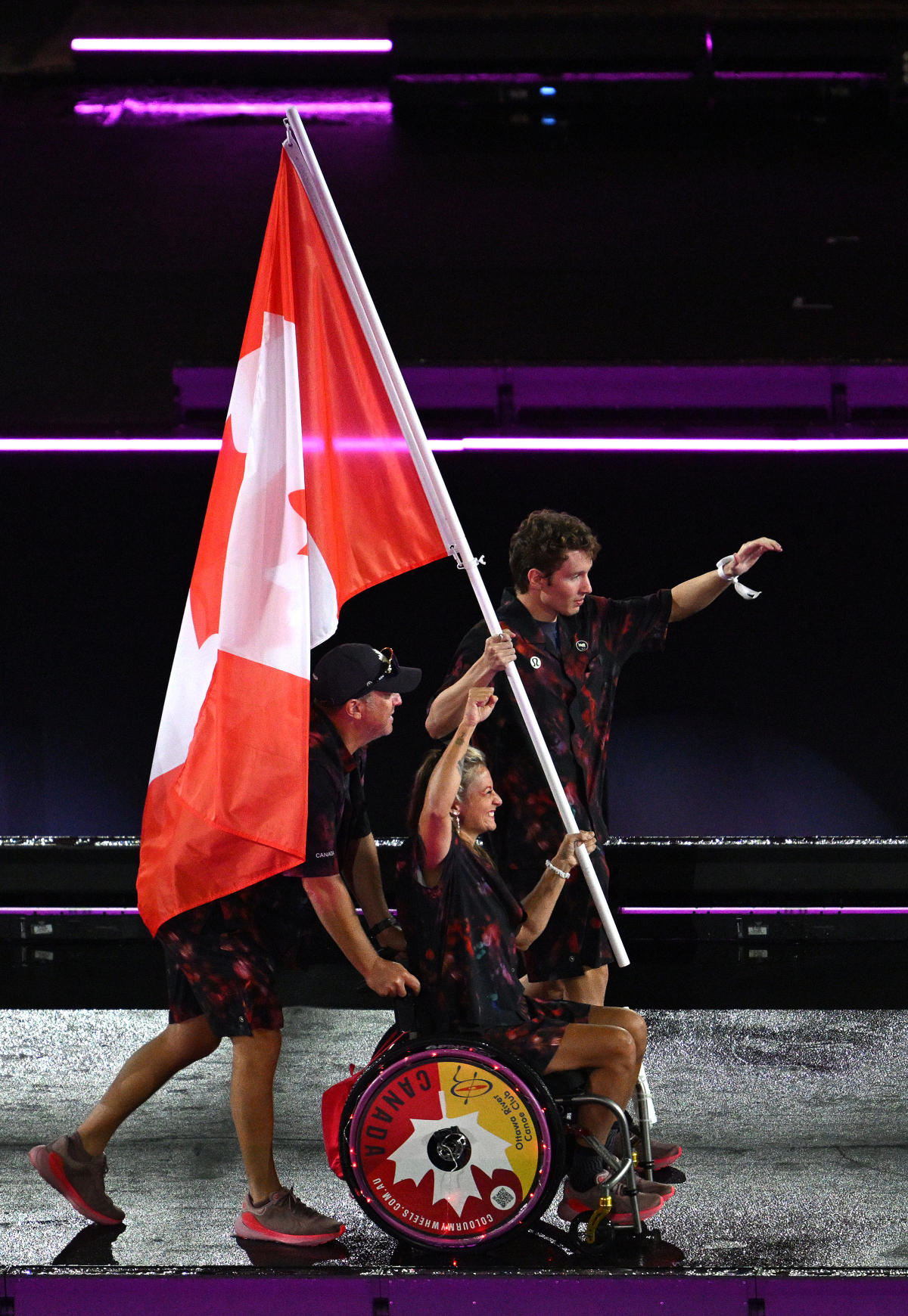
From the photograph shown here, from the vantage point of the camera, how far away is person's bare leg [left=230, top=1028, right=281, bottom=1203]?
115 inches

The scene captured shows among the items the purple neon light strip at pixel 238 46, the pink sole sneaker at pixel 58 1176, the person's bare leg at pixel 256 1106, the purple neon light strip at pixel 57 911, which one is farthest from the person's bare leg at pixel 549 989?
the purple neon light strip at pixel 238 46

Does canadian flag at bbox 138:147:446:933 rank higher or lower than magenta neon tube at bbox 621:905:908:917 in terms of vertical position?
higher

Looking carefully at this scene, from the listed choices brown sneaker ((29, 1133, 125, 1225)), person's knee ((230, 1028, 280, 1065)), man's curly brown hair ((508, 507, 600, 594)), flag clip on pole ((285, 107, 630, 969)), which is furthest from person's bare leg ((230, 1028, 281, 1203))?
man's curly brown hair ((508, 507, 600, 594))

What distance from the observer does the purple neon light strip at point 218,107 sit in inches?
245

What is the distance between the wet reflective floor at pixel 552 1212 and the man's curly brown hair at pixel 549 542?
148cm

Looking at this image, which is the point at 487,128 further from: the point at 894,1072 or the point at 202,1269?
the point at 202,1269

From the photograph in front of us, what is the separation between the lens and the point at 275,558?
3104 millimetres

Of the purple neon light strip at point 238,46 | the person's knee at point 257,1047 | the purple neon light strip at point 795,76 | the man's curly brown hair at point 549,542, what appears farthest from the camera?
the purple neon light strip at point 238,46

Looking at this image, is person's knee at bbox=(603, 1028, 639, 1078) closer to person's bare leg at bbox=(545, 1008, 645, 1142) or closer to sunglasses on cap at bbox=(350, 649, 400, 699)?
person's bare leg at bbox=(545, 1008, 645, 1142)

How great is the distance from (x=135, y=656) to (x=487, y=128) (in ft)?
8.87

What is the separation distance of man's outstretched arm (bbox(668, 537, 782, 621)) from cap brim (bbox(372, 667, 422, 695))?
33.6 inches

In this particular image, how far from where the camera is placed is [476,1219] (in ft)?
9.03

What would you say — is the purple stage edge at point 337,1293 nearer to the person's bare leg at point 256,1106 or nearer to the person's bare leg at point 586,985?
the person's bare leg at point 256,1106

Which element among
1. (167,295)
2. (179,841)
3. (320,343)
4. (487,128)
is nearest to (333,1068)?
(179,841)
